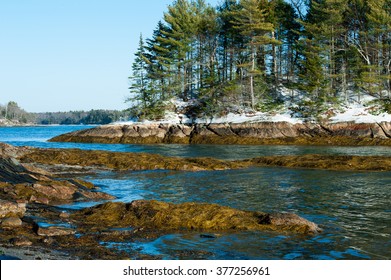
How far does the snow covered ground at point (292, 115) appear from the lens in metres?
51.0

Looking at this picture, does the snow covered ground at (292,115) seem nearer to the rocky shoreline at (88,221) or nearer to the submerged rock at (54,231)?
the rocky shoreline at (88,221)

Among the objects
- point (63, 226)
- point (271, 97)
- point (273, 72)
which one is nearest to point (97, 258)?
point (63, 226)

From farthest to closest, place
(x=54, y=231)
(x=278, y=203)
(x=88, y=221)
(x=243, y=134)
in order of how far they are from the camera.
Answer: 1. (x=243, y=134)
2. (x=278, y=203)
3. (x=88, y=221)
4. (x=54, y=231)

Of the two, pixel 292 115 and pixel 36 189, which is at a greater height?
pixel 292 115

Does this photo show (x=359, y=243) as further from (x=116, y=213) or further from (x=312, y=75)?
(x=312, y=75)

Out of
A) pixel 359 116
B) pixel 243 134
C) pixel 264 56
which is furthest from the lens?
pixel 264 56

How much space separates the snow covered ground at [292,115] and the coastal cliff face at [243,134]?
1.72m

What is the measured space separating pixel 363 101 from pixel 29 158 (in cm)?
4378

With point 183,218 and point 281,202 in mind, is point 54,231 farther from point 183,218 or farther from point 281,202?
point 281,202

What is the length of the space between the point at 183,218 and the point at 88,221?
100 inches

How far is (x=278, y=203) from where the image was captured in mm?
15602

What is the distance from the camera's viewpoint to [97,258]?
8.49m

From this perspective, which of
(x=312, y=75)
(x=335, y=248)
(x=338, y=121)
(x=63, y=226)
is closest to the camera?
(x=335, y=248)

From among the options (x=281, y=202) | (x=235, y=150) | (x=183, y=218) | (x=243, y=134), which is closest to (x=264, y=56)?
(x=243, y=134)
